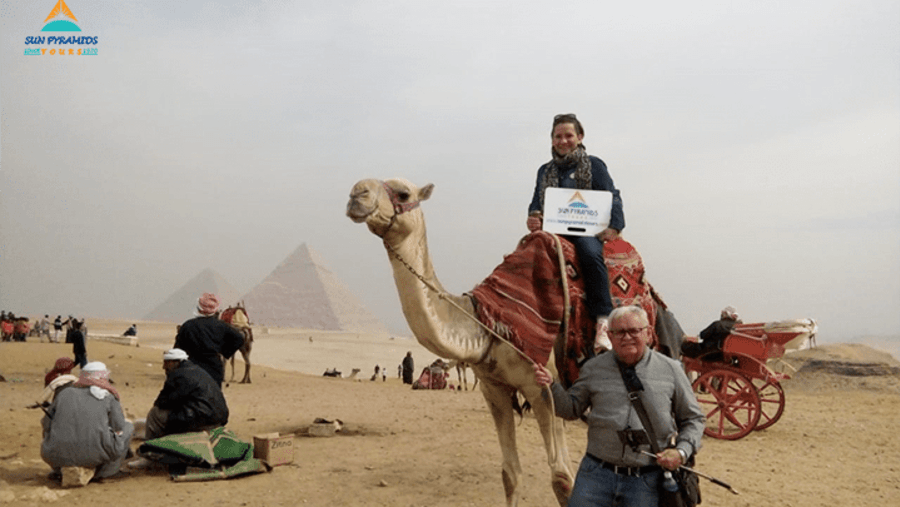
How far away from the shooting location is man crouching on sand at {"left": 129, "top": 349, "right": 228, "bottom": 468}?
21.3ft

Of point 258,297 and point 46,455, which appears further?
point 258,297

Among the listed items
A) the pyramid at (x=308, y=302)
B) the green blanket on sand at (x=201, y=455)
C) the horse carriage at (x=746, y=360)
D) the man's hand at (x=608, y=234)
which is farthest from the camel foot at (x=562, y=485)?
the pyramid at (x=308, y=302)

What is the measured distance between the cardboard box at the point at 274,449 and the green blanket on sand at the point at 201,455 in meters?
0.19

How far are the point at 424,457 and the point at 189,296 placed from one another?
173846mm

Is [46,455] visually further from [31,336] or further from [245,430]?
[31,336]

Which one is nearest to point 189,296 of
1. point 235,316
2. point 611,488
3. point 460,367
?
point 235,316

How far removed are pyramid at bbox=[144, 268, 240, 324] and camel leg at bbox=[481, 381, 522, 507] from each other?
160557mm

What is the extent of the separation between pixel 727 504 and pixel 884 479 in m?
2.80

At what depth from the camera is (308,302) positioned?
481ft

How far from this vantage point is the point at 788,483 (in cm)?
683

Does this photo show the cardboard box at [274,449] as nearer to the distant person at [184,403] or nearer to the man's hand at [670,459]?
the distant person at [184,403]

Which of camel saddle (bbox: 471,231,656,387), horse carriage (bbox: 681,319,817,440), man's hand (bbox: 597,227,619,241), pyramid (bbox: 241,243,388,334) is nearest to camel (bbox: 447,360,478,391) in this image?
camel saddle (bbox: 471,231,656,387)

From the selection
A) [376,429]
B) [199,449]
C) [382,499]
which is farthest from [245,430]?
[382,499]

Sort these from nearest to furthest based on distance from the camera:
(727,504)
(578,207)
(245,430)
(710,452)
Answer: (578,207)
(727,504)
(710,452)
(245,430)
